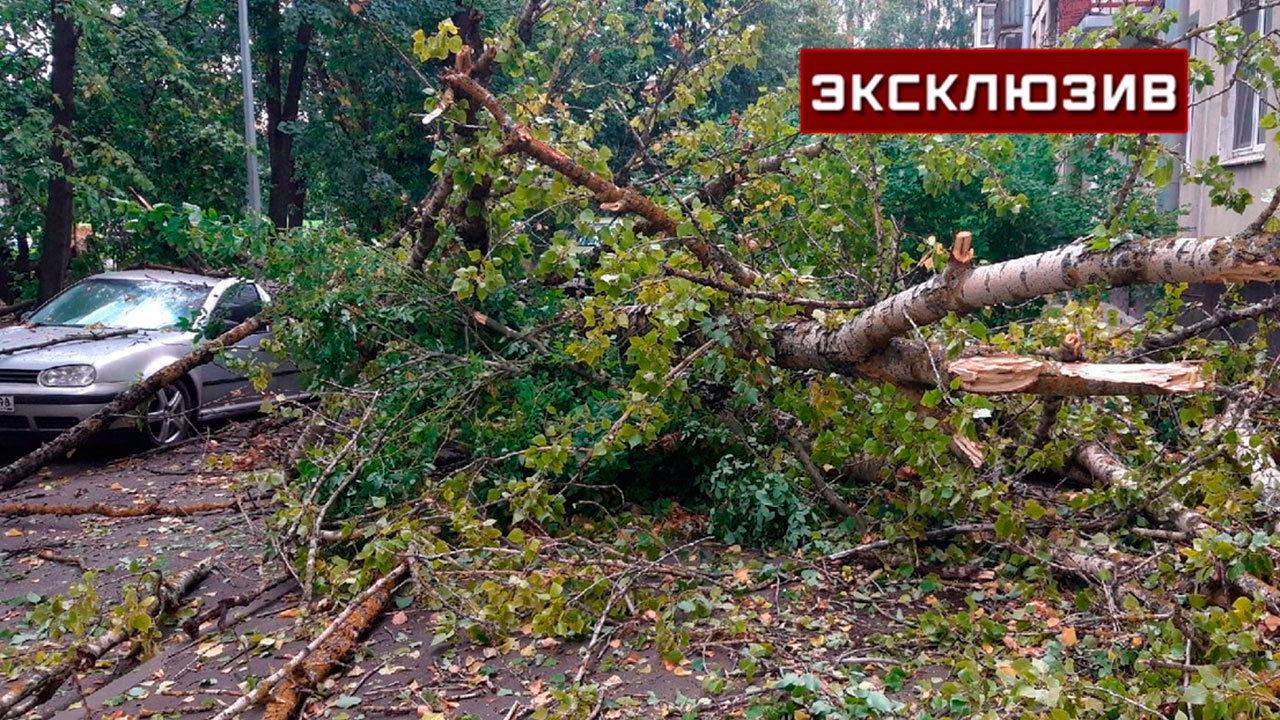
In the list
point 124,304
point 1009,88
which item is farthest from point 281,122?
point 1009,88

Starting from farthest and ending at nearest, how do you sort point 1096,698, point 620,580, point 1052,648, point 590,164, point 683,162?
point 683,162
point 590,164
point 620,580
point 1052,648
point 1096,698

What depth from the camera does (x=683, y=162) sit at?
7418 mm

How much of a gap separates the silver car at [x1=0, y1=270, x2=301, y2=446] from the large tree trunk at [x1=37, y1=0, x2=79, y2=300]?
3.02 m

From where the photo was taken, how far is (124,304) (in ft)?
29.1

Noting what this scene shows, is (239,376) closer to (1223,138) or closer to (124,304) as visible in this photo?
(124,304)

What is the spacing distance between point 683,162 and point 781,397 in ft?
8.60

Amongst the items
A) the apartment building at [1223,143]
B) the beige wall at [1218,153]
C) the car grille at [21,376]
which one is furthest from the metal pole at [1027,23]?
the car grille at [21,376]

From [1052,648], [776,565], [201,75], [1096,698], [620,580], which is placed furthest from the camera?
[201,75]

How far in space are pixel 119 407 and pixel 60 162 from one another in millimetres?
6239

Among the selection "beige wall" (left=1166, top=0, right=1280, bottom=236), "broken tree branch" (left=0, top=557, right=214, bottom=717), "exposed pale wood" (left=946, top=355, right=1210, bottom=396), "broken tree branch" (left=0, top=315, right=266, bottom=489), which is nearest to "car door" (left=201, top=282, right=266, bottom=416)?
"broken tree branch" (left=0, top=315, right=266, bottom=489)

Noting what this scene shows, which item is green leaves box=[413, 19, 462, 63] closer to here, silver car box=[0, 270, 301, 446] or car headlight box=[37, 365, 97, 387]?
silver car box=[0, 270, 301, 446]

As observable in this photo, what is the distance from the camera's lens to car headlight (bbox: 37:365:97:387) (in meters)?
7.72

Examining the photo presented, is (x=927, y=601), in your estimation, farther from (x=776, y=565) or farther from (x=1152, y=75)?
(x=1152, y=75)

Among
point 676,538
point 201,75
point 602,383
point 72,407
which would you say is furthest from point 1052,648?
point 201,75
